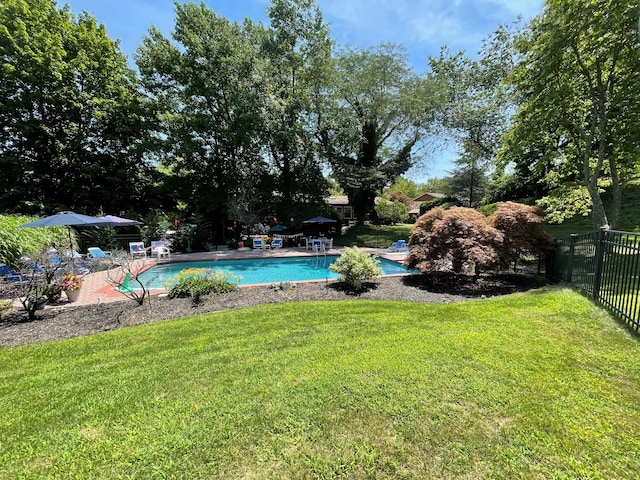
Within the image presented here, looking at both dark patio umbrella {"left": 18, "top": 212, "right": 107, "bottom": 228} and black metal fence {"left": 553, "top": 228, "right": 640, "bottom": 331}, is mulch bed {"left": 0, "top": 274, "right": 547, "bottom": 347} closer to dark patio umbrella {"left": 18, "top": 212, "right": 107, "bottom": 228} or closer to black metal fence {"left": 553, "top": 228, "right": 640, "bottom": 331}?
black metal fence {"left": 553, "top": 228, "right": 640, "bottom": 331}

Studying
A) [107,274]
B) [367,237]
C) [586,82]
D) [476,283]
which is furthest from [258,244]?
[586,82]

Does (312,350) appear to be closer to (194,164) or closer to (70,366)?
(70,366)

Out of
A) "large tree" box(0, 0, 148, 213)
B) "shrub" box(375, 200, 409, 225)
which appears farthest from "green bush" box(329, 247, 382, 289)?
"shrub" box(375, 200, 409, 225)

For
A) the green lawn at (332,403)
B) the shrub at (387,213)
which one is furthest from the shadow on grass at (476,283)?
the shrub at (387,213)

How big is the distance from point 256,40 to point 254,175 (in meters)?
9.13

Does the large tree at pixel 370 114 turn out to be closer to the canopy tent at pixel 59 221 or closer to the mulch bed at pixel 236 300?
the mulch bed at pixel 236 300

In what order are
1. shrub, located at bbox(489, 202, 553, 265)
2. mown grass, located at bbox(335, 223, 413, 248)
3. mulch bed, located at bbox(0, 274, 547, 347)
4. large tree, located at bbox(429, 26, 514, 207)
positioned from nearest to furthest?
mulch bed, located at bbox(0, 274, 547, 347), shrub, located at bbox(489, 202, 553, 265), large tree, located at bbox(429, 26, 514, 207), mown grass, located at bbox(335, 223, 413, 248)

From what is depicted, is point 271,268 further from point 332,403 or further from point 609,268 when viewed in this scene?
point 609,268

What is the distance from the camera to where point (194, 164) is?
19203 millimetres

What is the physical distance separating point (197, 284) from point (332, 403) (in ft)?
16.4

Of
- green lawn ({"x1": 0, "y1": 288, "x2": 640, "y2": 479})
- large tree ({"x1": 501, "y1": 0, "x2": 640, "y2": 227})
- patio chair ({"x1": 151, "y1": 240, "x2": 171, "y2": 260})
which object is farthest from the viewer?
patio chair ({"x1": 151, "y1": 240, "x2": 171, "y2": 260})

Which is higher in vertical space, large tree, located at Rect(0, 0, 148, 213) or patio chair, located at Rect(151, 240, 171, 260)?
large tree, located at Rect(0, 0, 148, 213)

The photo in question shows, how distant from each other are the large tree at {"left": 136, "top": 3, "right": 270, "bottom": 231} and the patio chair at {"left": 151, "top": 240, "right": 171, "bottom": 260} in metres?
4.56

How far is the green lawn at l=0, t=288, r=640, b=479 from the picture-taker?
6.33 ft
